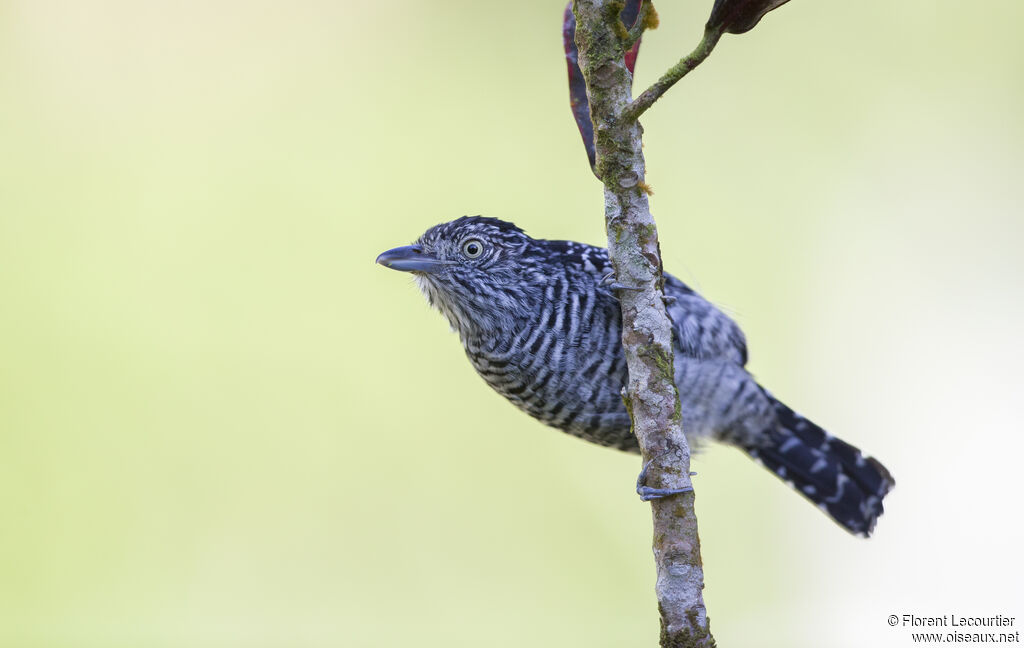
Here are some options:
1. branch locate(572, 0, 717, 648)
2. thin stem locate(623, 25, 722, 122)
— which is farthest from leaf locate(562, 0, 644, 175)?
thin stem locate(623, 25, 722, 122)

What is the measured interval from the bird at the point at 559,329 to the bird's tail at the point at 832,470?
11.9 inches

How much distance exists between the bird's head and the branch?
0.94m

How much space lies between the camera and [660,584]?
1982mm

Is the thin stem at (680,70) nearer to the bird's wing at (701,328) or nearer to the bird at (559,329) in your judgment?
the bird at (559,329)

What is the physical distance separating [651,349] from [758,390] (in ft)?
5.33

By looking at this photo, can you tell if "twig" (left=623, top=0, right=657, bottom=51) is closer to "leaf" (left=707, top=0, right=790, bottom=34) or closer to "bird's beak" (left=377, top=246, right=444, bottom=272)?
"leaf" (left=707, top=0, right=790, bottom=34)

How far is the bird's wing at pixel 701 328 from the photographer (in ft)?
10.1

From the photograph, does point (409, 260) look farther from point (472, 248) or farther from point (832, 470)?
point (832, 470)

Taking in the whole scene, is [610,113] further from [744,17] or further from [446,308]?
[446,308]

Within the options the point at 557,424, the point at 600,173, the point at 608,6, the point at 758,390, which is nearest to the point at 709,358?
the point at 758,390

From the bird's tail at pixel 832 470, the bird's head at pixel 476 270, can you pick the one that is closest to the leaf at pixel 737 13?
the bird's head at pixel 476 270

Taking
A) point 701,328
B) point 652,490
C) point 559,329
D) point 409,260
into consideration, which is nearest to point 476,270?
point 409,260

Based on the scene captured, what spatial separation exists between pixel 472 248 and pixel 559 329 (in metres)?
0.46

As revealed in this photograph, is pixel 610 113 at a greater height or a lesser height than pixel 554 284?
lesser
